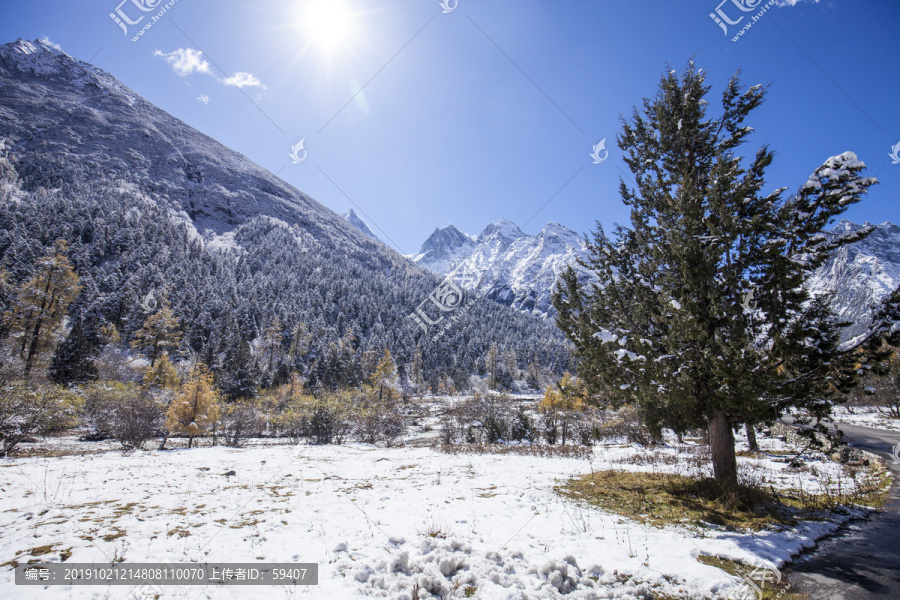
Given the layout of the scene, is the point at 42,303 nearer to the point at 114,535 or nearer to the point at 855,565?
the point at 114,535

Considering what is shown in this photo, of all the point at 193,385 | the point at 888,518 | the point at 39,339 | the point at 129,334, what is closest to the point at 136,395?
the point at 193,385

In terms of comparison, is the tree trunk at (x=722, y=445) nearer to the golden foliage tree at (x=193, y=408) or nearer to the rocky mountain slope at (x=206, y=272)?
the golden foliage tree at (x=193, y=408)

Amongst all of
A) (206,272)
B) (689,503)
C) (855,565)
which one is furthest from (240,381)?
(206,272)

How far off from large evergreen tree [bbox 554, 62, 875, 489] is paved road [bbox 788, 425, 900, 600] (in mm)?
A: 2098

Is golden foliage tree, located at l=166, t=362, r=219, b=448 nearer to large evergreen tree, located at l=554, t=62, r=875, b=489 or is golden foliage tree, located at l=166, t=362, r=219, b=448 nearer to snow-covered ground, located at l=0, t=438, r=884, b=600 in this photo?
snow-covered ground, located at l=0, t=438, r=884, b=600

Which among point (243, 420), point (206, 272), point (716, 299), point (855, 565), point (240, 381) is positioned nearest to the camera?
point (855, 565)

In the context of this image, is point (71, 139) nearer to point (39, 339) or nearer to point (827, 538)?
point (39, 339)

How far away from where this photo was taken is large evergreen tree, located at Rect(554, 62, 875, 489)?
6887 mm

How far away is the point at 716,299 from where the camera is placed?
295 inches

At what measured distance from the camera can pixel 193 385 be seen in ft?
72.6

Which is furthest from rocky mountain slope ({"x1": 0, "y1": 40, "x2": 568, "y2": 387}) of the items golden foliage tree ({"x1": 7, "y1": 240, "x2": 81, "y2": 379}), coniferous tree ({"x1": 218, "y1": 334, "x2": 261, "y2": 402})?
golden foliage tree ({"x1": 7, "y1": 240, "x2": 81, "y2": 379})

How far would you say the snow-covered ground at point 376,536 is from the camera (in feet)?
13.9

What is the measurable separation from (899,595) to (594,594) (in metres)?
3.74

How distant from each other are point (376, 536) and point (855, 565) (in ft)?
23.2
